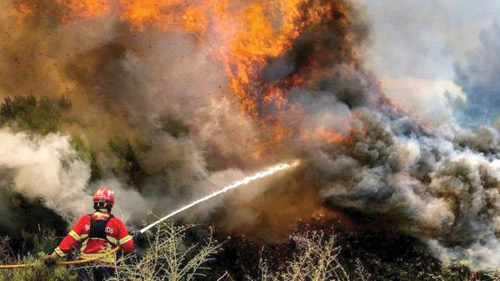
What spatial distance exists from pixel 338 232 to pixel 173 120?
7.81 meters

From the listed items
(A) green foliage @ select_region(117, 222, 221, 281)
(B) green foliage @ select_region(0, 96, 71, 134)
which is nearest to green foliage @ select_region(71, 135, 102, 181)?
(B) green foliage @ select_region(0, 96, 71, 134)

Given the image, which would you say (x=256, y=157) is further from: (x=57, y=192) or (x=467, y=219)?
(x=467, y=219)

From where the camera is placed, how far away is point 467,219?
20797mm

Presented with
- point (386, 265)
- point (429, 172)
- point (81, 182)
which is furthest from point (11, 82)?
point (429, 172)

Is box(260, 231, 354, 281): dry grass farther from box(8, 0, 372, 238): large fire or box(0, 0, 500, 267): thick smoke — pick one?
box(8, 0, 372, 238): large fire

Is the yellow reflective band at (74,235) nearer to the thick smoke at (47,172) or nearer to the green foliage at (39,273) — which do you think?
the green foliage at (39,273)

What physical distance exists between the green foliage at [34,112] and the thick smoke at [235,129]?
301 millimetres

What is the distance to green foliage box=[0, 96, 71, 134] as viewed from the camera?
52.1 feet

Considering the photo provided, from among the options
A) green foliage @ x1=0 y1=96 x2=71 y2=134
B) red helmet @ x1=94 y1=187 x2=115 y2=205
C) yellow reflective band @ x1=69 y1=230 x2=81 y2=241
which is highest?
green foliage @ x1=0 y1=96 x2=71 y2=134

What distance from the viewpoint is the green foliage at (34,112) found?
52.1 feet

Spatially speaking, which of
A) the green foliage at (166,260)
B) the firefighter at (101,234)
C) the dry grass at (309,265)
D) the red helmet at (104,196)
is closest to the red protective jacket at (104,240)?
the firefighter at (101,234)

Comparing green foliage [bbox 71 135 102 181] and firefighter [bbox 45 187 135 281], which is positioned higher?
green foliage [bbox 71 135 102 181]

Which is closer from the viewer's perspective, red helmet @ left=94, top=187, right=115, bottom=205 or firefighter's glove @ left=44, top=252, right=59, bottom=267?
firefighter's glove @ left=44, top=252, right=59, bottom=267

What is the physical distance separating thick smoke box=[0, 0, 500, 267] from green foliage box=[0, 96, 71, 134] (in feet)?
0.99
